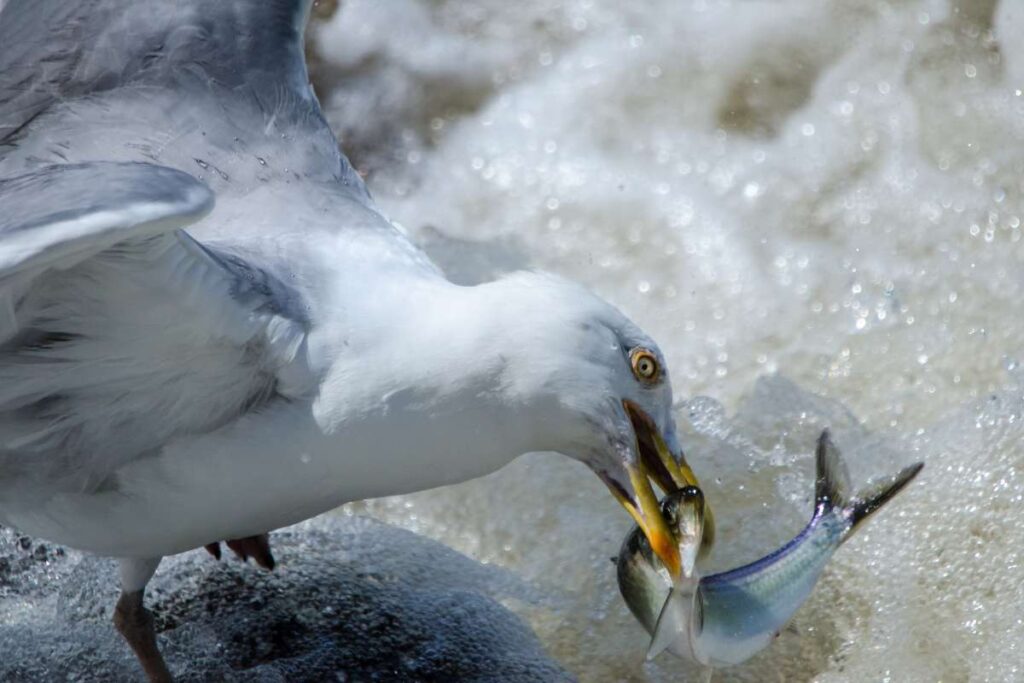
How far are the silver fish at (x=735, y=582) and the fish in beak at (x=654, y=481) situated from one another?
0.02m

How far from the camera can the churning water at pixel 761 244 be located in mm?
3531

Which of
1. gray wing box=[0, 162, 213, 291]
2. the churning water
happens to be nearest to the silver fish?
the churning water

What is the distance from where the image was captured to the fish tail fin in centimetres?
270

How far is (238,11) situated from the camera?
132 inches

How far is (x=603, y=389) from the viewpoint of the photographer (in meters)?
A: 2.64

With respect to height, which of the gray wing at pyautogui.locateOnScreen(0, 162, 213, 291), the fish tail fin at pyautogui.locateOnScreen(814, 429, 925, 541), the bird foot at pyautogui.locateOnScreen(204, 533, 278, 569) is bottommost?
the bird foot at pyautogui.locateOnScreen(204, 533, 278, 569)

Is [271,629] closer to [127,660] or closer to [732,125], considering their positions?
[127,660]

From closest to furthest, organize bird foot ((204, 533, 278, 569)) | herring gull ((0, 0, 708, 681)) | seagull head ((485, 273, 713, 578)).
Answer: herring gull ((0, 0, 708, 681)) < seagull head ((485, 273, 713, 578)) < bird foot ((204, 533, 278, 569))

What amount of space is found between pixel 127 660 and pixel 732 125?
8.34ft

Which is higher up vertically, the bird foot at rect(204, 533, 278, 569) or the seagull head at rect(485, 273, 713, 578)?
the seagull head at rect(485, 273, 713, 578)

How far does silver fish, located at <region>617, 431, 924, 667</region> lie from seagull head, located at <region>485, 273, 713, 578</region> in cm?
6

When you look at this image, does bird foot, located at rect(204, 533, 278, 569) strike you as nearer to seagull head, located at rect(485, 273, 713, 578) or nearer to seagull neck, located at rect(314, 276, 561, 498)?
seagull neck, located at rect(314, 276, 561, 498)

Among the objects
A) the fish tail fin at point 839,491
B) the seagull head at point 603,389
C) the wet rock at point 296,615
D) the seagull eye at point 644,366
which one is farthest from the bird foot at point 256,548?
the fish tail fin at point 839,491

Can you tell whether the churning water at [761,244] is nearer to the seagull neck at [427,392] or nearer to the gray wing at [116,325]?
the seagull neck at [427,392]
